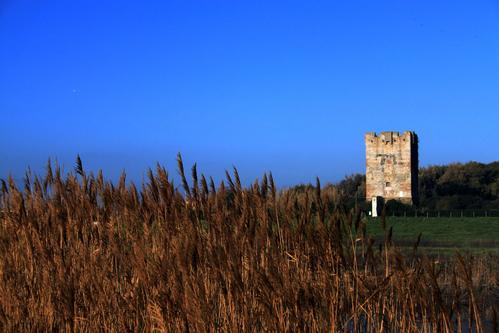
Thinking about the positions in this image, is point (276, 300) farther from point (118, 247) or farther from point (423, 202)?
point (423, 202)

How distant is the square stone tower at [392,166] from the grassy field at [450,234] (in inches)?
744

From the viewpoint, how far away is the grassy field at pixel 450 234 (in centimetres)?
1525

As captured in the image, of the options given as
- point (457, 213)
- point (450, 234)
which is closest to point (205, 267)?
point (450, 234)

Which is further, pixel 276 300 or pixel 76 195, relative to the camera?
pixel 76 195

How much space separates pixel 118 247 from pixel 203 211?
653 millimetres

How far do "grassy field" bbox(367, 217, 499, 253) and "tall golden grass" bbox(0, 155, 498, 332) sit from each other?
888 cm

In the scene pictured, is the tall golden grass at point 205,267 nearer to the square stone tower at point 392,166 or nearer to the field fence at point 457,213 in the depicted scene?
the field fence at point 457,213

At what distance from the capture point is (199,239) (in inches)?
155

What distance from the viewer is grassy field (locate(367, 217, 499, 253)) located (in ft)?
50.0

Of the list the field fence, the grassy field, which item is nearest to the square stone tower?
the field fence

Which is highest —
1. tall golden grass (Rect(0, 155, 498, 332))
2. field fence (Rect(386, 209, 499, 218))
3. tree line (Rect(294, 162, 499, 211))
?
tree line (Rect(294, 162, 499, 211))

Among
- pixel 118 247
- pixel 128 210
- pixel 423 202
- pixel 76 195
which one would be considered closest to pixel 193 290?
pixel 118 247

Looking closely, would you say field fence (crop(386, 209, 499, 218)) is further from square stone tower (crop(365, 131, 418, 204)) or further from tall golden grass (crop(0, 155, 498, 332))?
tall golden grass (crop(0, 155, 498, 332))

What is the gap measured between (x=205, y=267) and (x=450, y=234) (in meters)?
16.7
